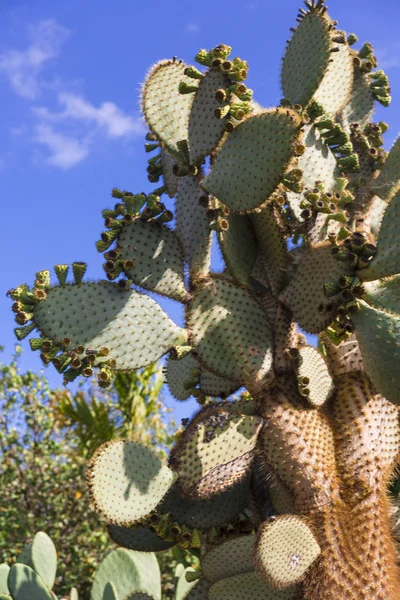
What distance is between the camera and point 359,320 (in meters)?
2.60

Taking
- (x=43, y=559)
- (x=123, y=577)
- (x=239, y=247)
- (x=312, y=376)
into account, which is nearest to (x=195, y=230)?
(x=239, y=247)

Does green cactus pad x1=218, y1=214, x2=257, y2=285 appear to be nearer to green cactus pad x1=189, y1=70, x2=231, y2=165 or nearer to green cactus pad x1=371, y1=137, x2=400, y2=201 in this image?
green cactus pad x1=189, y1=70, x2=231, y2=165

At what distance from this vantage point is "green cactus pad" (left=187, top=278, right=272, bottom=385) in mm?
2861

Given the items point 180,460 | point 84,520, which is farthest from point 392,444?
point 84,520

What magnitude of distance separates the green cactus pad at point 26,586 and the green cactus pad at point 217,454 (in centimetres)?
123

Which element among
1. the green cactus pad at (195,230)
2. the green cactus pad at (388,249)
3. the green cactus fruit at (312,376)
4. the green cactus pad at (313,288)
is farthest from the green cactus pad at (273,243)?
the green cactus pad at (388,249)

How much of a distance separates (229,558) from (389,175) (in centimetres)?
190

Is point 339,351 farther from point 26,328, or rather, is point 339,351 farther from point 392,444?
point 26,328

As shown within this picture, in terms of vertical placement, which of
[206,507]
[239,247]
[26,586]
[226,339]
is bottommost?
[206,507]

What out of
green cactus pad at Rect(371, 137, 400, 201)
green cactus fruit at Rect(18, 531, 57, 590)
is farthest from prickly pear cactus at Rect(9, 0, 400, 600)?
→ green cactus fruit at Rect(18, 531, 57, 590)

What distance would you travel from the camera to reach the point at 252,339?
289 centimetres

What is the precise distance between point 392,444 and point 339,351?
46 cm

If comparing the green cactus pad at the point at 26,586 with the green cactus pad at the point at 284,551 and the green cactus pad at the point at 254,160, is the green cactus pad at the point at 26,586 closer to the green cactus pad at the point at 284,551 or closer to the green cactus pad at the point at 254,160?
the green cactus pad at the point at 284,551

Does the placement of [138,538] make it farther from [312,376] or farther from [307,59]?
[307,59]
